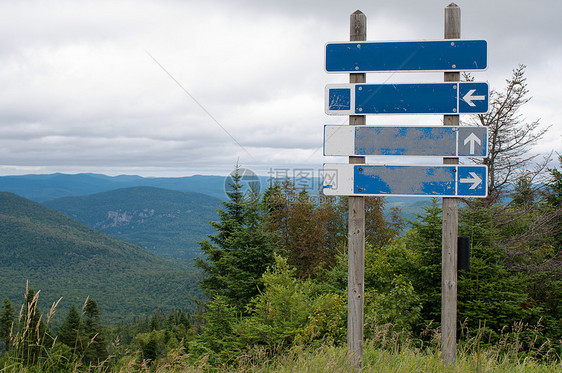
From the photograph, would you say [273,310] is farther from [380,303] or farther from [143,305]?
[143,305]

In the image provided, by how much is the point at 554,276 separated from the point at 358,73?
1157 centimetres

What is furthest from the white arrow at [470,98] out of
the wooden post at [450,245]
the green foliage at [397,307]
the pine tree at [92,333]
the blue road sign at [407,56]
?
the green foliage at [397,307]

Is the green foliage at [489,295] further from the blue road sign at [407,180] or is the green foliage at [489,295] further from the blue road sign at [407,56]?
the blue road sign at [407,56]

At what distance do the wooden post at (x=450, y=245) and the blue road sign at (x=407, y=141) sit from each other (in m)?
0.17

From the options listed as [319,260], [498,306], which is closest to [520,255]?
[498,306]

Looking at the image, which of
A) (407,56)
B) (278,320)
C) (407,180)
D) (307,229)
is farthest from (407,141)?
(307,229)

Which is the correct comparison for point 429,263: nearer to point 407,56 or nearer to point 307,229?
point 407,56

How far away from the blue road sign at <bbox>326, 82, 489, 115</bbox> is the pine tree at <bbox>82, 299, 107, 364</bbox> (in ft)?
12.8

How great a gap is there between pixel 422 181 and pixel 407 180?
199 millimetres

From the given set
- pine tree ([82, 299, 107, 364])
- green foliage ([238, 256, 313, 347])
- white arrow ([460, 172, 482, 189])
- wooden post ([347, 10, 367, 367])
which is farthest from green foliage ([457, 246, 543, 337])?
pine tree ([82, 299, 107, 364])

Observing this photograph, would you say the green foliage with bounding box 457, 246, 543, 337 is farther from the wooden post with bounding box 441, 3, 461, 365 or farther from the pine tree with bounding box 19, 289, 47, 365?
the pine tree with bounding box 19, 289, 47, 365

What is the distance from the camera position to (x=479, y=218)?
462 inches

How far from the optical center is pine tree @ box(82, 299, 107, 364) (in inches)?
169

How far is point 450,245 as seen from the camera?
5.47m
